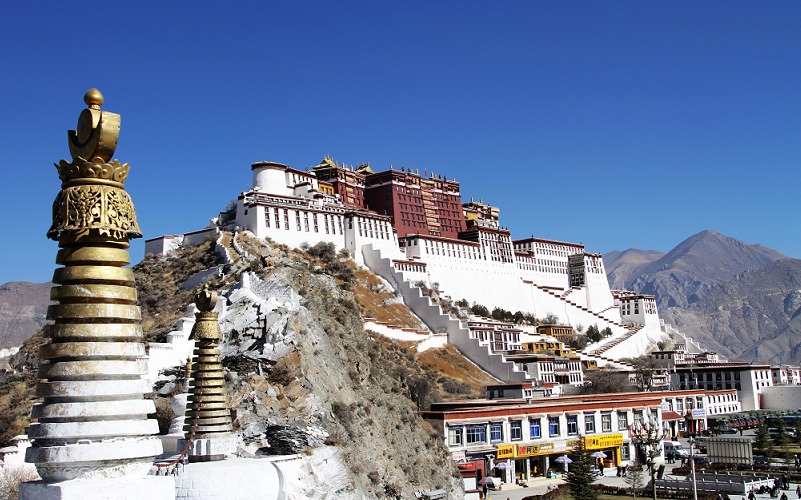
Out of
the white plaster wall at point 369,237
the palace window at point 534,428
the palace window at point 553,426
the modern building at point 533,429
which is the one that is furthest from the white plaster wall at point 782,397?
the palace window at point 534,428

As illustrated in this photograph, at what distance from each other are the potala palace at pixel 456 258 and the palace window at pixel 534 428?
13787 mm

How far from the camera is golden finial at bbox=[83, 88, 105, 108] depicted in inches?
377

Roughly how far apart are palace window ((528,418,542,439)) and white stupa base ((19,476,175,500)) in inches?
1700

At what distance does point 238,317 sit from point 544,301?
7363 cm

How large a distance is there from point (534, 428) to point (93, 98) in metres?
44.6

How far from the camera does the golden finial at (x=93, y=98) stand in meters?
9.57

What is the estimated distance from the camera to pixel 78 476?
900 cm

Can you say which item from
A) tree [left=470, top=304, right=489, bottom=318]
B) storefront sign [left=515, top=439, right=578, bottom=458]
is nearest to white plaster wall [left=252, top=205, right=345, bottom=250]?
tree [left=470, top=304, right=489, bottom=318]

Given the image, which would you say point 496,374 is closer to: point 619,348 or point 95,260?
point 619,348

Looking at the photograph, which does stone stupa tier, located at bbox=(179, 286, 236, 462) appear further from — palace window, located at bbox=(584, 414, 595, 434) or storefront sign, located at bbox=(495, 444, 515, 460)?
palace window, located at bbox=(584, 414, 595, 434)

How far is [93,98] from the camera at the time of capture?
377 inches

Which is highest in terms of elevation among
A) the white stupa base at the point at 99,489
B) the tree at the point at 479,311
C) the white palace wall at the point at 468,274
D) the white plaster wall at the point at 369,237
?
the white plaster wall at the point at 369,237

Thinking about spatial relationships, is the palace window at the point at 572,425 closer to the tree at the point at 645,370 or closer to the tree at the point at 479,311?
the tree at the point at 645,370

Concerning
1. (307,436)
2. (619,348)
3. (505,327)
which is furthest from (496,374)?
(307,436)
